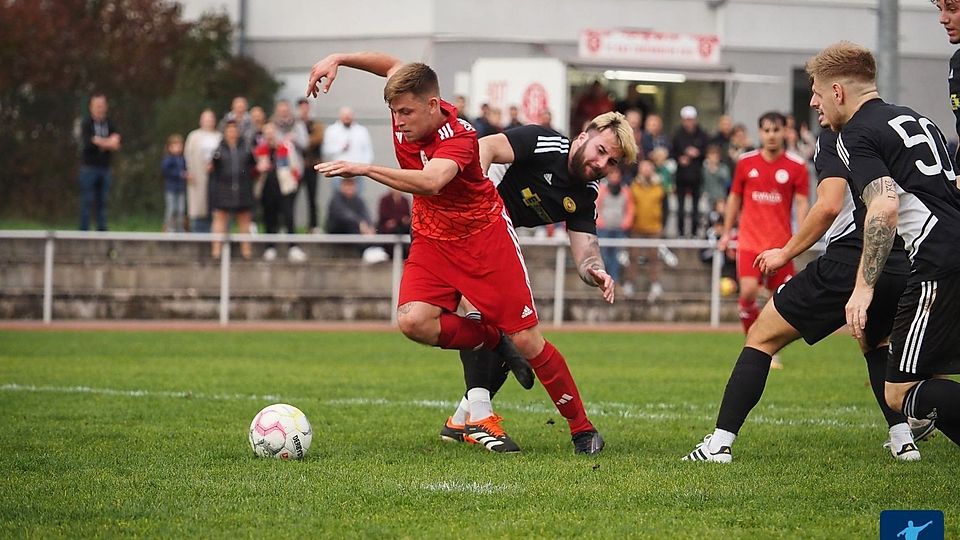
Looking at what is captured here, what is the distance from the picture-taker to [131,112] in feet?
90.3

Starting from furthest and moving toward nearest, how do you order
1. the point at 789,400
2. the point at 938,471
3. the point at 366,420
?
the point at 789,400 < the point at 366,420 < the point at 938,471

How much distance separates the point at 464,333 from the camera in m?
8.12

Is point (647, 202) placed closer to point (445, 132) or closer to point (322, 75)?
point (322, 75)

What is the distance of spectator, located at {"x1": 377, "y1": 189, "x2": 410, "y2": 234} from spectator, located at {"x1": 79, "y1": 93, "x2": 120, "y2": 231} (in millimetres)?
3750

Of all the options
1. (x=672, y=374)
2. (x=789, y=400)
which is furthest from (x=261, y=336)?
(x=789, y=400)

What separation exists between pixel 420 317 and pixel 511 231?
2.41 feet

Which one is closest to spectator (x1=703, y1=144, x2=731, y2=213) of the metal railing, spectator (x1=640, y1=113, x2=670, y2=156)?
spectator (x1=640, y1=113, x2=670, y2=156)

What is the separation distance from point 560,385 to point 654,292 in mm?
12089

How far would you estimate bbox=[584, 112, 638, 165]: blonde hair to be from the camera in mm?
7945

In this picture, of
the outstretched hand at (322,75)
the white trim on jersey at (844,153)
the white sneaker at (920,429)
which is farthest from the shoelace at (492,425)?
the white trim on jersey at (844,153)

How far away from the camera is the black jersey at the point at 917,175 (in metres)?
6.44

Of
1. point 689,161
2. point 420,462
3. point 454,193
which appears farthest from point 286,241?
point 420,462

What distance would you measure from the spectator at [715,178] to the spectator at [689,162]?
19 cm

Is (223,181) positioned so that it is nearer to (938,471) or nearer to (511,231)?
(511,231)
